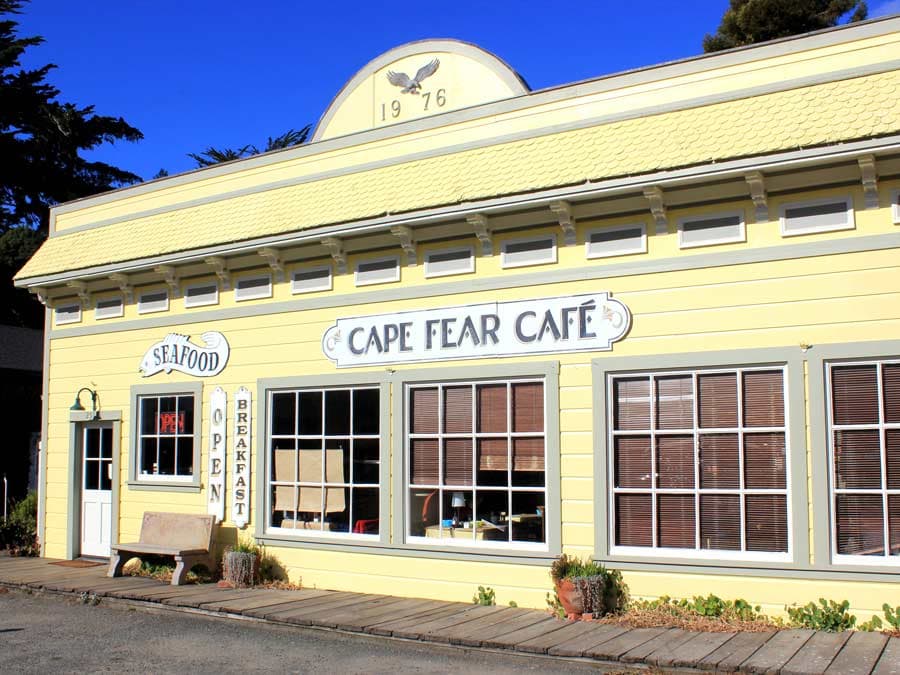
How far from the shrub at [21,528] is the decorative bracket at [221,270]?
5448mm

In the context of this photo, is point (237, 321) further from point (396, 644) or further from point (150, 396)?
point (396, 644)

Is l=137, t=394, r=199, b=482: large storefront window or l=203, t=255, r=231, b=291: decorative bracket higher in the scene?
l=203, t=255, r=231, b=291: decorative bracket

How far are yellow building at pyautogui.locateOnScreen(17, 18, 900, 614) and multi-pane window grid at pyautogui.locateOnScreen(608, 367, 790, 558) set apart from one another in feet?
0.09

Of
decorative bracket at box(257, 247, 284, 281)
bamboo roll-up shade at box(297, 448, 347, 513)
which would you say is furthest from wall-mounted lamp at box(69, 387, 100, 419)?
bamboo roll-up shade at box(297, 448, 347, 513)

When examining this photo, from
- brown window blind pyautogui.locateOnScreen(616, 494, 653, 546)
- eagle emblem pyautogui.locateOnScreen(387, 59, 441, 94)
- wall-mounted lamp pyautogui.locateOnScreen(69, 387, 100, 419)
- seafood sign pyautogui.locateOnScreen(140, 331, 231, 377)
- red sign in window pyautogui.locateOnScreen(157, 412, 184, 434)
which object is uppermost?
eagle emblem pyautogui.locateOnScreen(387, 59, 441, 94)

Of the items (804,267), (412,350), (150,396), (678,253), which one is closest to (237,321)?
(150,396)

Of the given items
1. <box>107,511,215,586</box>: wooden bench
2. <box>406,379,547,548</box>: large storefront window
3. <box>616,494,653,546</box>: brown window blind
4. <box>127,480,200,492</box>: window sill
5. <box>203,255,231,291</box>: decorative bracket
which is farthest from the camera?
<box>127,480,200,492</box>: window sill

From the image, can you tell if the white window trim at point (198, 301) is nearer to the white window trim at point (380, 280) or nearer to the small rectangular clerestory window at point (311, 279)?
the small rectangular clerestory window at point (311, 279)

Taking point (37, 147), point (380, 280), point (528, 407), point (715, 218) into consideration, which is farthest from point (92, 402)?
point (37, 147)

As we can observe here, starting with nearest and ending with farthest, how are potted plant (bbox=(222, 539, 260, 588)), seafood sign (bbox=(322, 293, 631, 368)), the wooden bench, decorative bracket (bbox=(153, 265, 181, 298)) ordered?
seafood sign (bbox=(322, 293, 631, 368)) < potted plant (bbox=(222, 539, 260, 588)) < the wooden bench < decorative bracket (bbox=(153, 265, 181, 298))

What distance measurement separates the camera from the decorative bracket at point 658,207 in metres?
8.71

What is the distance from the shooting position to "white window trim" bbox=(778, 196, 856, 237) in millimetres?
8086

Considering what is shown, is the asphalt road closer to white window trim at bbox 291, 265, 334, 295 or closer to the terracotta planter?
Result: the terracotta planter

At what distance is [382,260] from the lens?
10758 mm
